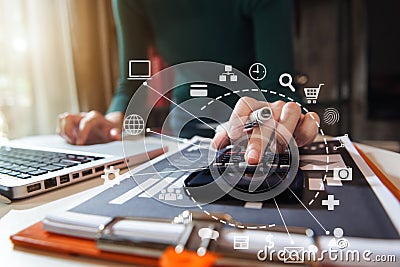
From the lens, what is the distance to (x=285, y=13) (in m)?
0.36

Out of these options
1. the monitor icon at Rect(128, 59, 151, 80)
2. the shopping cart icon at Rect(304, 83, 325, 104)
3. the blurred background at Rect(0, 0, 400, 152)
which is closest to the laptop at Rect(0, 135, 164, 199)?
the monitor icon at Rect(128, 59, 151, 80)

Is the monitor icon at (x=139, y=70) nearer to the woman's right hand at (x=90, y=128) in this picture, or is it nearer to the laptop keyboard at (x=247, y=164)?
the laptop keyboard at (x=247, y=164)

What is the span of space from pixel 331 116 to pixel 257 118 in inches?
2.0

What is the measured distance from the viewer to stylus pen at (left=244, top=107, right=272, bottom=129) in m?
0.25

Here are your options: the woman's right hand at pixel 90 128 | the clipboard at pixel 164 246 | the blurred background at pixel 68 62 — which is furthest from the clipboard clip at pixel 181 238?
the blurred background at pixel 68 62

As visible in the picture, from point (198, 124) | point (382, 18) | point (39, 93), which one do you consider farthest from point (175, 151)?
point (382, 18)

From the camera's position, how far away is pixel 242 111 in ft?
0.84

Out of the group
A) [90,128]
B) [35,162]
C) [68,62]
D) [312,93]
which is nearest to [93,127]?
[90,128]

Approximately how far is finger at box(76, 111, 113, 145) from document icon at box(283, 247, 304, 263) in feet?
1.30

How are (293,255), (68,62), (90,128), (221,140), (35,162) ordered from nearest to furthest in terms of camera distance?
(293,255)
(221,140)
(35,162)
(90,128)
(68,62)

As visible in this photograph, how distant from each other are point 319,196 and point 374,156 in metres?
0.20

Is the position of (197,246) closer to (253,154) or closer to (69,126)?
(253,154)

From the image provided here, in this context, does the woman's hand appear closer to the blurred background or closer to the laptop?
the laptop

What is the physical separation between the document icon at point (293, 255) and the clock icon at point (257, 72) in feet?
0.42
